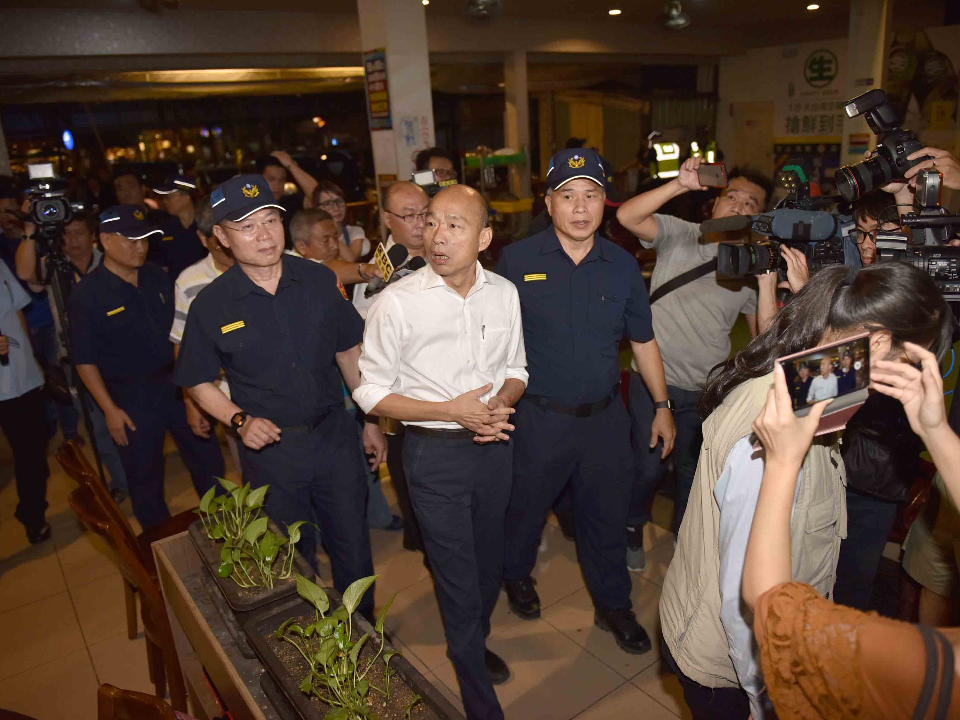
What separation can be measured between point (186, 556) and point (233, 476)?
2.24 meters

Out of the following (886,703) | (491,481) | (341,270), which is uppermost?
(341,270)

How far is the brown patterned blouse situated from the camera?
0.85m

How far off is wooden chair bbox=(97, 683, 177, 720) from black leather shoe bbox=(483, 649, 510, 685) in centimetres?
142

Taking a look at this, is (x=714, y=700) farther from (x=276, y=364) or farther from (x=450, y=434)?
(x=276, y=364)

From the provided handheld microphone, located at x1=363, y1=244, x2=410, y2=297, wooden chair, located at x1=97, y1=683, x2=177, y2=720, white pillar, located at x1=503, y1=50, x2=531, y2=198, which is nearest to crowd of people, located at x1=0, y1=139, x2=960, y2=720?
handheld microphone, located at x1=363, y1=244, x2=410, y2=297

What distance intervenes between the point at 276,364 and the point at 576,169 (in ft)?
4.13

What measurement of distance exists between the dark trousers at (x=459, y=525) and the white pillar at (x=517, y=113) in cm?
865

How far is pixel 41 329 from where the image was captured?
4.85m

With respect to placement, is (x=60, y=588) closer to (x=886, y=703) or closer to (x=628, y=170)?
(x=886, y=703)

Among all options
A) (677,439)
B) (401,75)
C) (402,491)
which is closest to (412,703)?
(402,491)

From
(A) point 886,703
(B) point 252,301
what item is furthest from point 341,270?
(A) point 886,703

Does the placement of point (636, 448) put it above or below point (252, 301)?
below

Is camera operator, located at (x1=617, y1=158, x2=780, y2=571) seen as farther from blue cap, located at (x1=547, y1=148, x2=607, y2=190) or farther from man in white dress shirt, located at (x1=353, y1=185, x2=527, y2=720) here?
man in white dress shirt, located at (x1=353, y1=185, x2=527, y2=720)

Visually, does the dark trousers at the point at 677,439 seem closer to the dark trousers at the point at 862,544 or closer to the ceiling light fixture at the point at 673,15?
the dark trousers at the point at 862,544
